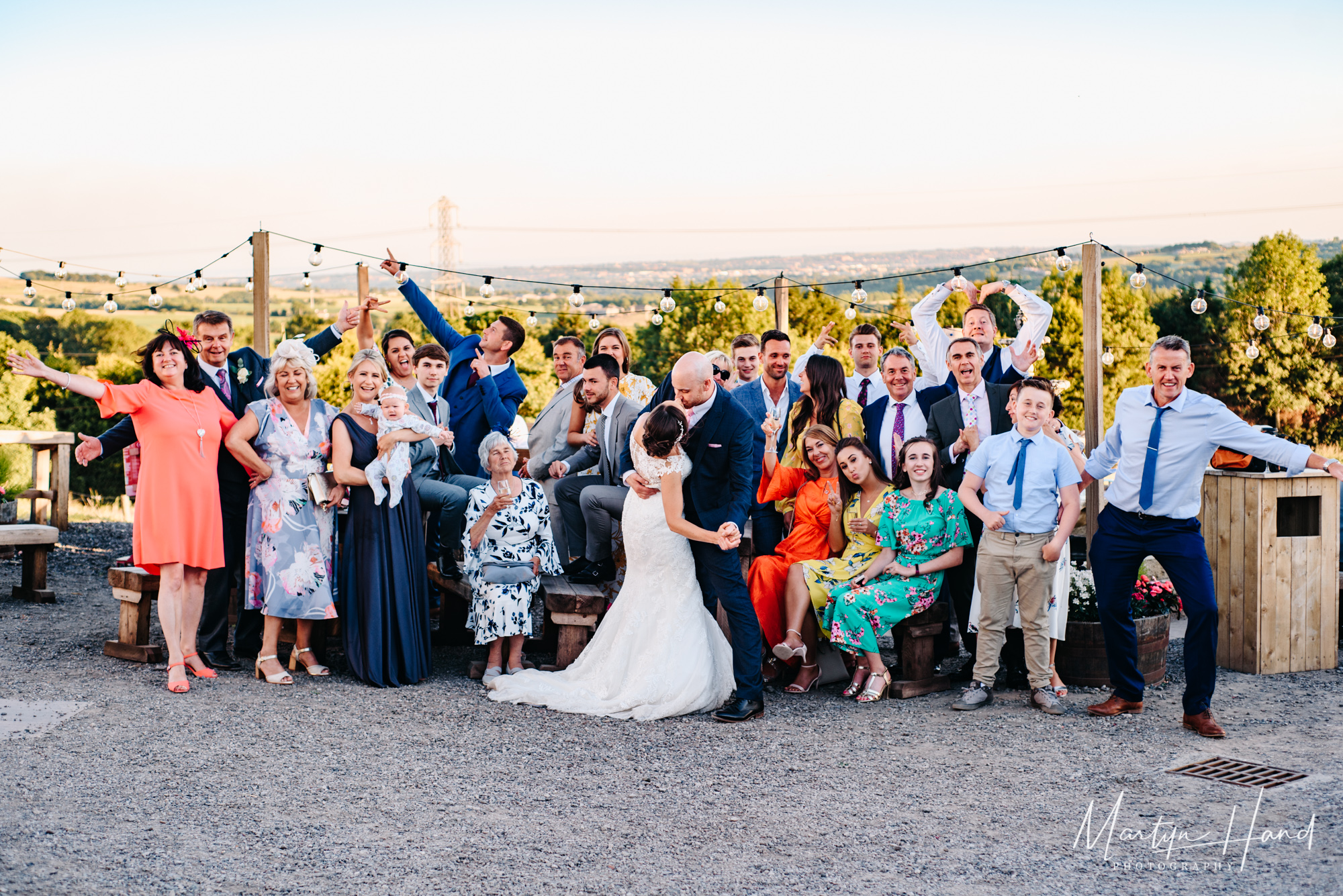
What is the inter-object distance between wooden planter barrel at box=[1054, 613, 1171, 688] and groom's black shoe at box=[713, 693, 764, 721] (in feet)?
5.81

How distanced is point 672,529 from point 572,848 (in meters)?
2.00

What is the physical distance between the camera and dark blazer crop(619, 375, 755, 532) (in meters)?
5.42

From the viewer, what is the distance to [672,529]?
5.54 meters

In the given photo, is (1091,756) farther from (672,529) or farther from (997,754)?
(672,529)

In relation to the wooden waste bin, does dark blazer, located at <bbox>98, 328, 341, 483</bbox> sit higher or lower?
→ higher

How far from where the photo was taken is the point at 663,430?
5.35m

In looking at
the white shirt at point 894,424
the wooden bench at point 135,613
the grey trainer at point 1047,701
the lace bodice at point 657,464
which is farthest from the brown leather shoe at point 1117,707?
the wooden bench at point 135,613

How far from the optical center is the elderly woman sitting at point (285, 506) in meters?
5.97

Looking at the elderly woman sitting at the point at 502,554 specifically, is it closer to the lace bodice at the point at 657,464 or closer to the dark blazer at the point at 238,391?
the lace bodice at the point at 657,464

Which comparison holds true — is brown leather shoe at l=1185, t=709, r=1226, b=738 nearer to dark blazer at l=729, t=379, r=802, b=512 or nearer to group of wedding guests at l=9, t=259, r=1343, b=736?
group of wedding guests at l=9, t=259, r=1343, b=736

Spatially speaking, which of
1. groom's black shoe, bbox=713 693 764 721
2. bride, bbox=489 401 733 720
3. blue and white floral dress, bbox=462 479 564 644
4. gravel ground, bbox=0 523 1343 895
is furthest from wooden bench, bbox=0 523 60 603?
groom's black shoe, bbox=713 693 764 721

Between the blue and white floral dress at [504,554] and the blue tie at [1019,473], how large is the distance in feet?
8.04

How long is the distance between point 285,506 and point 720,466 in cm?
237

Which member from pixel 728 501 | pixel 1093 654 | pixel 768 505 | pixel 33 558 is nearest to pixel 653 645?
pixel 728 501
